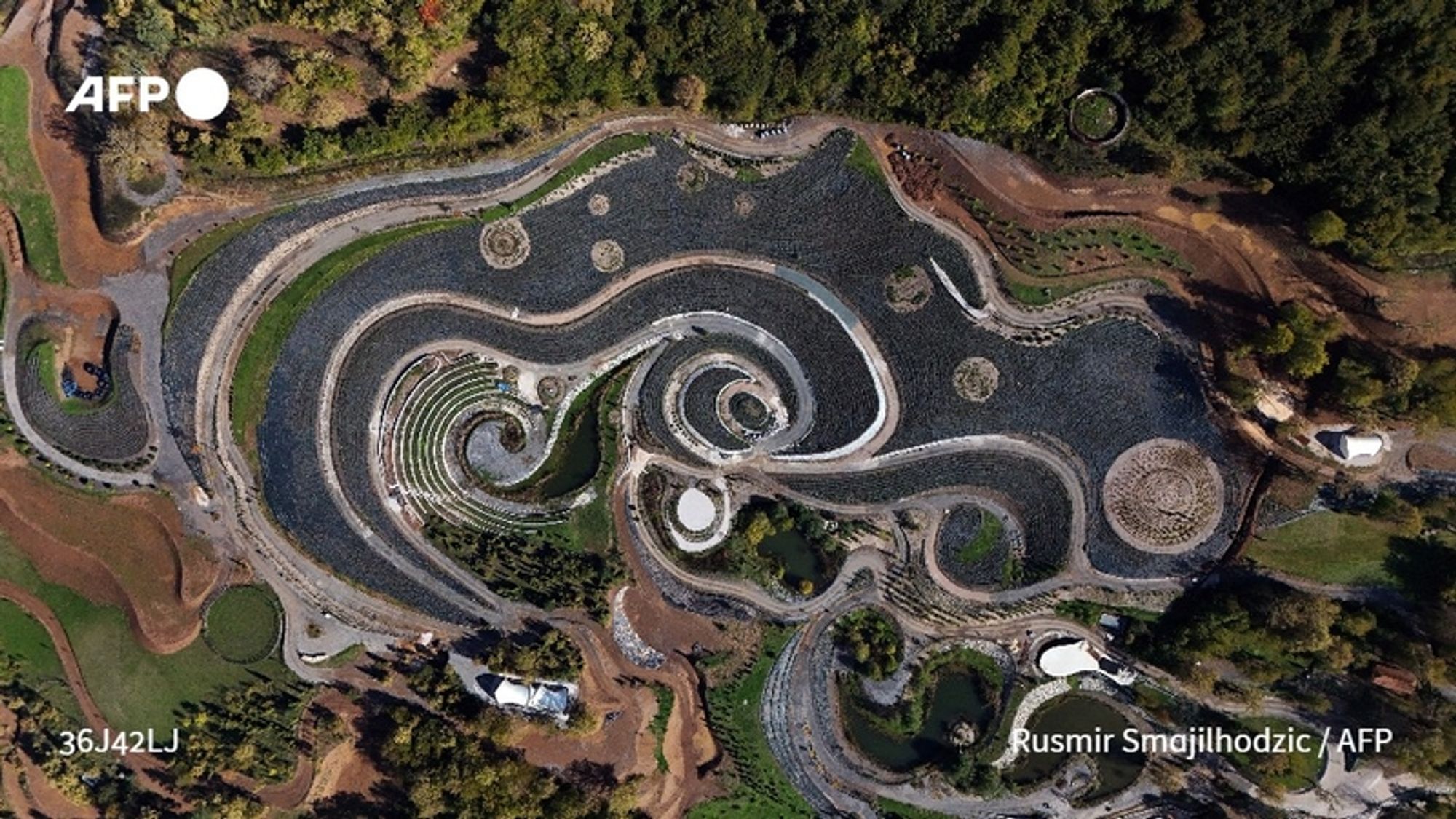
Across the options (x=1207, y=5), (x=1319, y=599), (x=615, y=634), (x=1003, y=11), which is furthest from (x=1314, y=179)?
(x=615, y=634)

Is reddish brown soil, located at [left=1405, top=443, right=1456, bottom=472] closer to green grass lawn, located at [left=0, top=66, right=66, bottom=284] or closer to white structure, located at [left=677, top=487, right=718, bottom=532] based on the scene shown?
white structure, located at [left=677, top=487, right=718, bottom=532]

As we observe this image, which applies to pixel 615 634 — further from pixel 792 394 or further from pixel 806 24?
pixel 806 24

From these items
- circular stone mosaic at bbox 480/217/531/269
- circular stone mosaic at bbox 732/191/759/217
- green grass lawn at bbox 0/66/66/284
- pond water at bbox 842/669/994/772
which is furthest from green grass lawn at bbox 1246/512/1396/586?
green grass lawn at bbox 0/66/66/284

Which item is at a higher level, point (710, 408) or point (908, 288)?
point (908, 288)

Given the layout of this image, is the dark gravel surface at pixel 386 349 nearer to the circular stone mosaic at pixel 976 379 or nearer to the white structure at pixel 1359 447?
the circular stone mosaic at pixel 976 379

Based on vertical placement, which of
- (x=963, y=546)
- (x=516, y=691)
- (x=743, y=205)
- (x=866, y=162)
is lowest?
(x=516, y=691)

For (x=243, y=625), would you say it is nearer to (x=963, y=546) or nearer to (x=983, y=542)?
(x=963, y=546)

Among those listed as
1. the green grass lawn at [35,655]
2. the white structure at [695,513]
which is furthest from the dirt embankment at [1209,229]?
the green grass lawn at [35,655]

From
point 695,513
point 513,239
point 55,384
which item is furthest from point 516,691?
point 55,384
